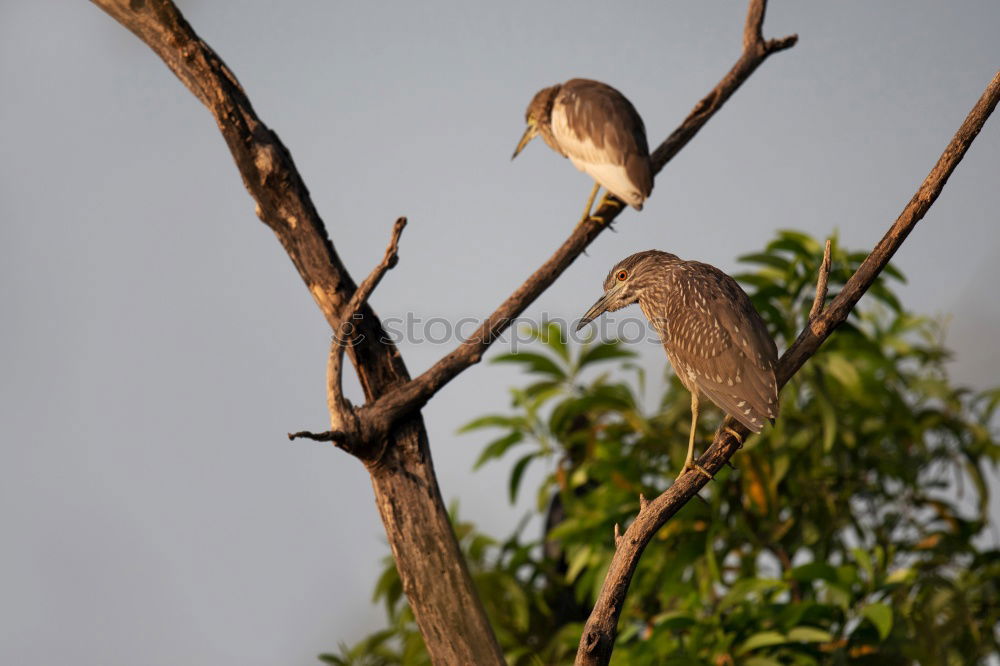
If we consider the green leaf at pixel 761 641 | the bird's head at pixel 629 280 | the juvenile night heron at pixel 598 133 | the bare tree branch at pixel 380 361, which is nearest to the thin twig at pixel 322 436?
the bare tree branch at pixel 380 361

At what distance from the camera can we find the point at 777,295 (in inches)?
151

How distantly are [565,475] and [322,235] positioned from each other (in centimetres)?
193

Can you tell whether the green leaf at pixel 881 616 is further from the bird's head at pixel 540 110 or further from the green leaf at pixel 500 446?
the bird's head at pixel 540 110

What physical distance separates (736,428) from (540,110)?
1882mm

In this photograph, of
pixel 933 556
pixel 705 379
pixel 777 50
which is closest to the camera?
pixel 705 379

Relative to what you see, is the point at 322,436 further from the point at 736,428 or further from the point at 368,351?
the point at 736,428

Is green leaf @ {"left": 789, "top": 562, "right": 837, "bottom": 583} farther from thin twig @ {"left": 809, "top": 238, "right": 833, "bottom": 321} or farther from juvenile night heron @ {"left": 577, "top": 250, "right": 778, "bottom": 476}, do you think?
thin twig @ {"left": 809, "top": 238, "right": 833, "bottom": 321}

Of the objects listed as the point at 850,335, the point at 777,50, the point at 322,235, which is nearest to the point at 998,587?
the point at 850,335

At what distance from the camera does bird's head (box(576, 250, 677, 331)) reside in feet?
8.71

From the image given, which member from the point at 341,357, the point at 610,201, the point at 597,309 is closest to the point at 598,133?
the point at 610,201

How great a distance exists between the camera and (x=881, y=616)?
3.38 m

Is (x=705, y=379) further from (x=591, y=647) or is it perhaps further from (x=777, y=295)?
(x=777, y=295)

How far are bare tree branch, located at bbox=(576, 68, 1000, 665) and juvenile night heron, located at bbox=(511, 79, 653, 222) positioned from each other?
0.95 m

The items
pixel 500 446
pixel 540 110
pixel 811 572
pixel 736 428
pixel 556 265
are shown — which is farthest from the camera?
pixel 500 446
